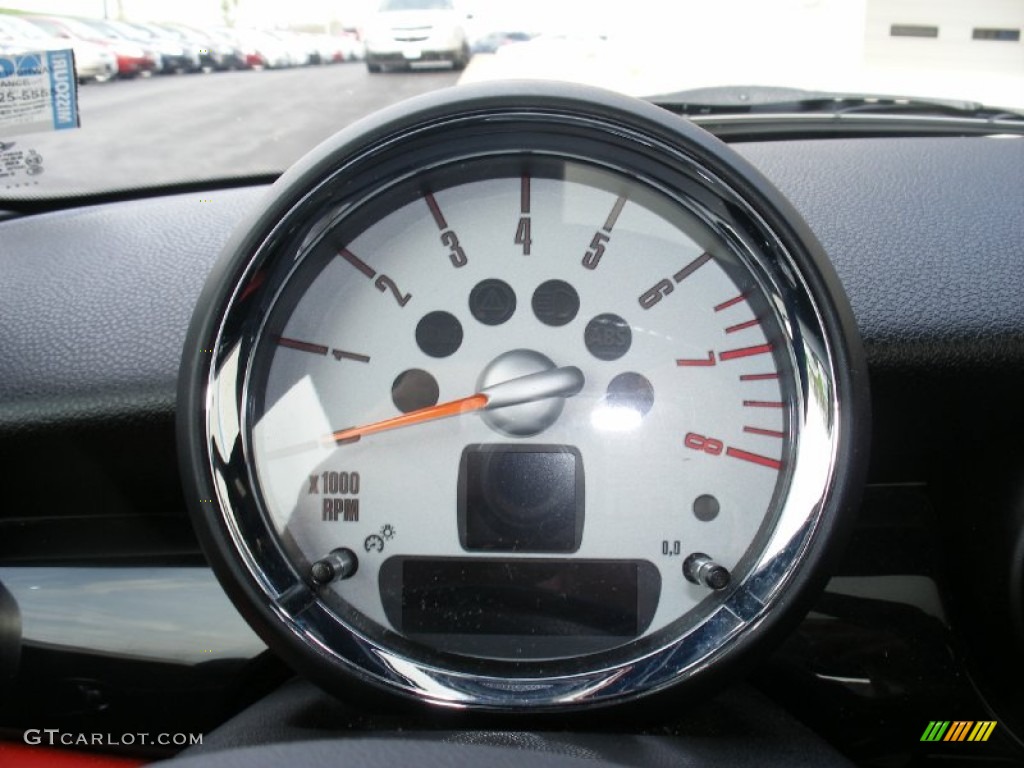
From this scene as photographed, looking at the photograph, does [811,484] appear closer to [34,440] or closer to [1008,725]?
[1008,725]

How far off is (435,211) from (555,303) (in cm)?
22

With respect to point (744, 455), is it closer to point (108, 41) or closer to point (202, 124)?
point (108, 41)

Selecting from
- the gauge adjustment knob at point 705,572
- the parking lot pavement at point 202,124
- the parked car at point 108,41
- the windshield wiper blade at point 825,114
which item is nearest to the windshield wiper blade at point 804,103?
the windshield wiper blade at point 825,114

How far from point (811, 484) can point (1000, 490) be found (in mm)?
464

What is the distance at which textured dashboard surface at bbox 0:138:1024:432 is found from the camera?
170 cm

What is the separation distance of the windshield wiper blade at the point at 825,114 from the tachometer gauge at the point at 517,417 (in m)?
1.02

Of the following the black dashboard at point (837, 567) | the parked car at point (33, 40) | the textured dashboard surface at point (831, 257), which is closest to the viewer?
the black dashboard at point (837, 567)

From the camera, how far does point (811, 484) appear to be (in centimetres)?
142

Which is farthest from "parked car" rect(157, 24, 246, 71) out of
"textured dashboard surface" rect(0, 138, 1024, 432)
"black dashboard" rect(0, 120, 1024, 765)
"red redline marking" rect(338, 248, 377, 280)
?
"red redline marking" rect(338, 248, 377, 280)

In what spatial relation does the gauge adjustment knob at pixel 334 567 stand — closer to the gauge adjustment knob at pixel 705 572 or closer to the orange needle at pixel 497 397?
the orange needle at pixel 497 397

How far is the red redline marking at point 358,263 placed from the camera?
1.54 m

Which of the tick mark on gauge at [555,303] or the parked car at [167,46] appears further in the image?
the parked car at [167,46]

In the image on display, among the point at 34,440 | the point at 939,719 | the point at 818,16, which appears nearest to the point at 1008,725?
the point at 939,719

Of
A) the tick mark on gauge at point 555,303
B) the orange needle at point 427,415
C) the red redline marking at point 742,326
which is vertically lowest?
the orange needle at point 427,415
